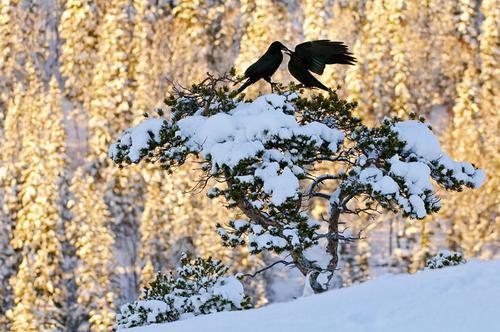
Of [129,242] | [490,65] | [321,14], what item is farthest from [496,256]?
[129,242]

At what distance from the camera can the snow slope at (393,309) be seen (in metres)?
7.51

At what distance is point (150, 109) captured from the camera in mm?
45688

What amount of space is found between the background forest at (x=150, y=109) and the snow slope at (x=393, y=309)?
2050 centimetres

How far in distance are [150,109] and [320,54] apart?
35524 mm

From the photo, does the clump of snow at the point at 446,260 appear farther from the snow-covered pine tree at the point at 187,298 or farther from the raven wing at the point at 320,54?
the raven wing at the point at 320,54

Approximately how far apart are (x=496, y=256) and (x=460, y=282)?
2738cm

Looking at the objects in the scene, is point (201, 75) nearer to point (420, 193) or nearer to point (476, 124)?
point (476, 124)

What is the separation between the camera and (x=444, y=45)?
158ft

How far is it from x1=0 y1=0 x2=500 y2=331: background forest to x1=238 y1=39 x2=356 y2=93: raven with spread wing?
18.8 meters

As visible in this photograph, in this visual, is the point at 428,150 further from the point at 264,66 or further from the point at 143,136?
the point at 143,136

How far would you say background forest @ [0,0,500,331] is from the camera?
35125mm

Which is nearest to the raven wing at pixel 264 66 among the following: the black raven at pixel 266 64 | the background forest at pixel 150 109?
the black raven at pixel 266 64

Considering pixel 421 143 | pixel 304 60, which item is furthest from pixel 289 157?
pixel 421 143

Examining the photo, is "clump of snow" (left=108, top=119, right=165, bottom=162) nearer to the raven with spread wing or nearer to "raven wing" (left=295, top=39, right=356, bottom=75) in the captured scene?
the raven with spread wing
